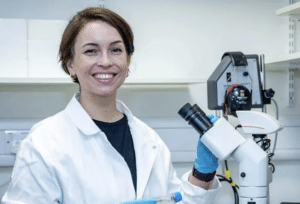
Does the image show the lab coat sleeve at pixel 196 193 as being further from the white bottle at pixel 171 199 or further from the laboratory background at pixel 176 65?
the laboratory background at pixel 176 65

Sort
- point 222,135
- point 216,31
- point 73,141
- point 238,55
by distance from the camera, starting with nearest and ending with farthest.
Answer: point 222,135
point 73,141
point 238,55
point 216,31

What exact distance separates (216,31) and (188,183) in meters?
0.97

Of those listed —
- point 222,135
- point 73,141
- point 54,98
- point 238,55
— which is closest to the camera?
point 222,135

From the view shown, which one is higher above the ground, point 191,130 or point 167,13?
point 167,13

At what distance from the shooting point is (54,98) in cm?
175

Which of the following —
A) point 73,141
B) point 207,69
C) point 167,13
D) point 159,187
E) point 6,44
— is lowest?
point 159,187

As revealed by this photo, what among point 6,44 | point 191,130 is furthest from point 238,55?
point 6,44

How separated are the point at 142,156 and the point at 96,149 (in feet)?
0.53

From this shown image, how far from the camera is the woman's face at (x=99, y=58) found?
109cm

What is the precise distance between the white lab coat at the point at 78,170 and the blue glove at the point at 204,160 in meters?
0.07

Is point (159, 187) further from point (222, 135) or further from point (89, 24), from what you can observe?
point (89, 24)

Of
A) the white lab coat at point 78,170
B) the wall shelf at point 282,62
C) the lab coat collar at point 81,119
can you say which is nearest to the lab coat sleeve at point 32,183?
the white lab coat at point 78,170

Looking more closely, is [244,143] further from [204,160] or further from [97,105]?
[97,105]

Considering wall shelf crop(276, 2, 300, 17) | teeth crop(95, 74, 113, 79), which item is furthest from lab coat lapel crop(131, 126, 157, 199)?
wall shelf crop(276, 2, 300, 17)
